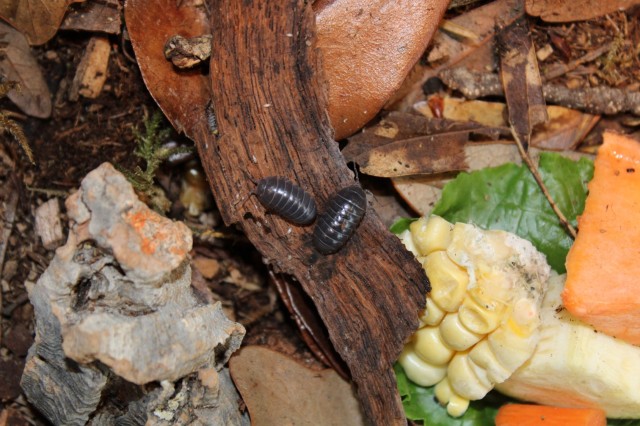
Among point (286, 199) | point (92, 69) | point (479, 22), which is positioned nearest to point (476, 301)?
point (286, 199)

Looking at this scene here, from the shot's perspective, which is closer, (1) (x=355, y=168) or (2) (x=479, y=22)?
(1) (x=355, y=168)

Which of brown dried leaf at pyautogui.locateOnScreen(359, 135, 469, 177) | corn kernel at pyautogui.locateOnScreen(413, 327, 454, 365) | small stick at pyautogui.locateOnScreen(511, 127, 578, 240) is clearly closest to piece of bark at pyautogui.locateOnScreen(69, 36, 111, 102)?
brown dried leaf at pyautogui.locateOnScreen(359, 135, 469, 177)

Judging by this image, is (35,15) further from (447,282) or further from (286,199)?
(447,282)

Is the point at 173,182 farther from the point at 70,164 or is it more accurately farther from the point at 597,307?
the point at 597,307

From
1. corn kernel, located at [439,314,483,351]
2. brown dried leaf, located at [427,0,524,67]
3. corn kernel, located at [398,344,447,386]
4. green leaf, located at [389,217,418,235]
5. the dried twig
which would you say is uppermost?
brown dried leaf, located at [427,0,524,67]

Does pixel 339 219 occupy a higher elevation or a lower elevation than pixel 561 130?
higher

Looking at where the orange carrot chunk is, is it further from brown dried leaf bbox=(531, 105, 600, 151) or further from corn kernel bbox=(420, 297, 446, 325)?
brown dried leaf bbox=(531, 105, 600, 151)

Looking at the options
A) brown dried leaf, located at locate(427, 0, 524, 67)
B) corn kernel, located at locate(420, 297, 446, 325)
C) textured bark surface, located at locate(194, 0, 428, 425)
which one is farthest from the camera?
brown dried leaf, located at locate(427, 0, 524, 67)

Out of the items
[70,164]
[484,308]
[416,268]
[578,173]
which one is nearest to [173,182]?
[70,164]
